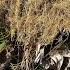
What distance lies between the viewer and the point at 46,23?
1.80m

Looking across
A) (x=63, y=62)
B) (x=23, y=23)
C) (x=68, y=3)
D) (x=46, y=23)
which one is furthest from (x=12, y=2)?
(x=63, y=62)

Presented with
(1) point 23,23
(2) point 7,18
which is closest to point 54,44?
(1) point 23,23

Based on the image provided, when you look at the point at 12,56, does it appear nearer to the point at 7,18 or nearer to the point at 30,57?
the point at 30,57

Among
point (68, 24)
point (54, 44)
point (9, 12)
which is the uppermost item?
point (9, 12)

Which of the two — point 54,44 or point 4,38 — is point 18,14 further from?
point 54,44

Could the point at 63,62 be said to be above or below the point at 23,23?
below

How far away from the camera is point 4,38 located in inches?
72.2

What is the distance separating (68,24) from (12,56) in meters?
0.49

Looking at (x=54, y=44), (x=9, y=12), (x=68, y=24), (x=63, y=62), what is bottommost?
(x=63, y=62)

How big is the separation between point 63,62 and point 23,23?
17.3 inches

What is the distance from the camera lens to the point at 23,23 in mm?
1804

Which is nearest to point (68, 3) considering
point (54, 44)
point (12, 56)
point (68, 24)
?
point (68, 24)

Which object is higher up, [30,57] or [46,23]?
[46,23]

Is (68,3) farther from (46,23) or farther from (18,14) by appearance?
(18,14)
